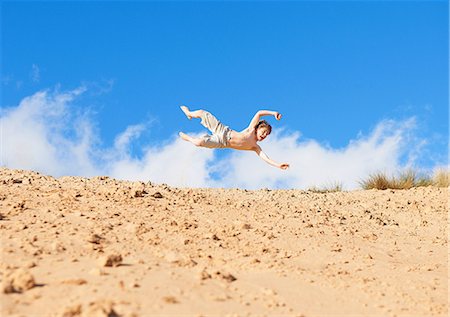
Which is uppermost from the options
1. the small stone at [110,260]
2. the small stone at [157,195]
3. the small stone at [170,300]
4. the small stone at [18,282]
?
the small stone at [157,195]

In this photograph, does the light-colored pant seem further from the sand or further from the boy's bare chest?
the sand

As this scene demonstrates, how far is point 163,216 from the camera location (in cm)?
738

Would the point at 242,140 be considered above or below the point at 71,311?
above

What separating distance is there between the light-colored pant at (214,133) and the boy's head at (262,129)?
0.42 metres

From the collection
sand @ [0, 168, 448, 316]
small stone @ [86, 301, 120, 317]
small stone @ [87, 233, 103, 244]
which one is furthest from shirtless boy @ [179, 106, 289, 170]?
small stone @ [86, 301, 120, 317]

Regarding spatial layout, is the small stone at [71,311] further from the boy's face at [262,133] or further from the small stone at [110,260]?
the boy's face at [262,133]

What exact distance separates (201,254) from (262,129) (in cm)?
270

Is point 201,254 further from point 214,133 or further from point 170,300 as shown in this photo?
point 214,133

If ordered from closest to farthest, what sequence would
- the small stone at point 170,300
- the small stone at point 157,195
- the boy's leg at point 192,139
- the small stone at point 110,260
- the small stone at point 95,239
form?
the small stone at point 170,300, the small stone at point 110,260, the small stone at point 95,239, the boy's leg at point 192,139, the small stone at point 157,195

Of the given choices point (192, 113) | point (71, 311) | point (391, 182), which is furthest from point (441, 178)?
point (71, 311)

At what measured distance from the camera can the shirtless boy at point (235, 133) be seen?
25.9ft

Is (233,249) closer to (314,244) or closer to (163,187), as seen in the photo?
(314,244)

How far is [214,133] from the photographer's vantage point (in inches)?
314

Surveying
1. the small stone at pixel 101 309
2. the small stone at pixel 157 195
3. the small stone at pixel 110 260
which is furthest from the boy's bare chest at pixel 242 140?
the small stone at pixel 101 309
